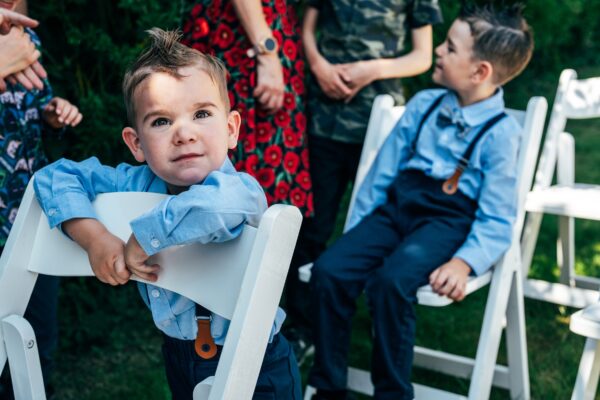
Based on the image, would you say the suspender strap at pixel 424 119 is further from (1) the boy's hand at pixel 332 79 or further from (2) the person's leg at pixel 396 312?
(2) the person's leg at pixel 396 312

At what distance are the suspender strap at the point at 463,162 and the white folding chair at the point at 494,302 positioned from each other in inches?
5.4

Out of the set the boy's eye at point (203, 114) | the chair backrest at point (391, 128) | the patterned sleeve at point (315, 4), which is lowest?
the chair backrest at point (391, 128)

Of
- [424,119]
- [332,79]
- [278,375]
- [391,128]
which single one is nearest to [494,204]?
[424,119]

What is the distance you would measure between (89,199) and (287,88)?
140 cm

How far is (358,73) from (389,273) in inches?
32.8

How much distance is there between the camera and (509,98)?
26.4 ft

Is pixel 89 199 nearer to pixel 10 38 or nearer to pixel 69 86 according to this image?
pixel 10 38

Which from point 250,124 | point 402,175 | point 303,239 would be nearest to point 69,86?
point 250,124

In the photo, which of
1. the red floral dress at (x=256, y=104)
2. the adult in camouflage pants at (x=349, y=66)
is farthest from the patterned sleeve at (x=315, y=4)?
the red floral dress at (x=256, y=104)

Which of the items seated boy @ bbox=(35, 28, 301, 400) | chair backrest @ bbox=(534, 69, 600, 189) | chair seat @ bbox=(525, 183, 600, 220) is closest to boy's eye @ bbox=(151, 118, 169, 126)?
seated boy @ bbox=(35, 28, 301, 400)

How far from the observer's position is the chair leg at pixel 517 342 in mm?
2850

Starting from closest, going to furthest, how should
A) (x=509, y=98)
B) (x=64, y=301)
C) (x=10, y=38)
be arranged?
(x=10, y=38), (x=64, y=301), (x=509, y=98)

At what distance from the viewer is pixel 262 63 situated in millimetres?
2736

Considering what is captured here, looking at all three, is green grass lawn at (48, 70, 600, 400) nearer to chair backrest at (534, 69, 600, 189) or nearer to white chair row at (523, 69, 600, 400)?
white chair row at (523, 69, 600, 400)
